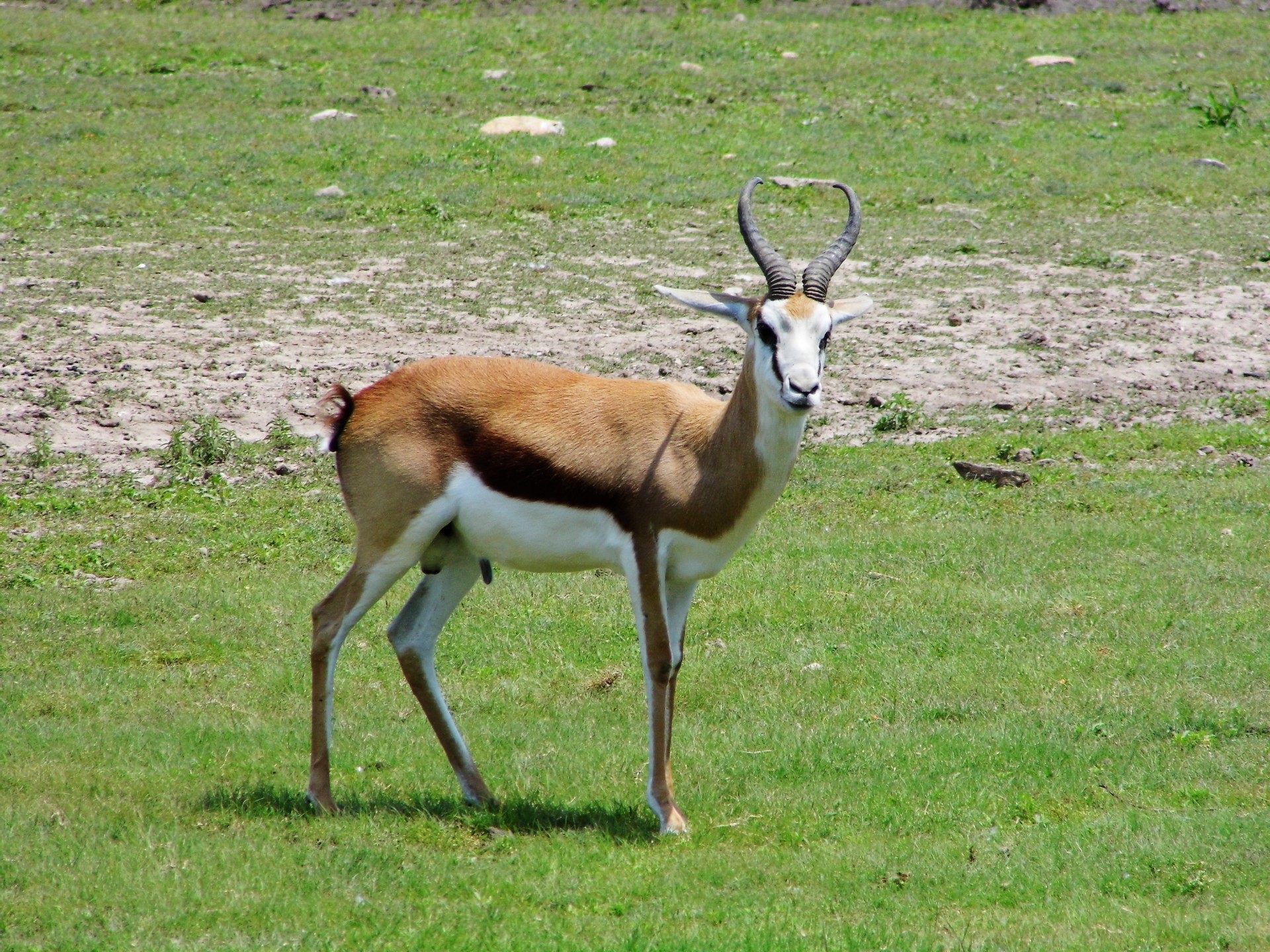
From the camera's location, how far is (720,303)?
658 centimetres

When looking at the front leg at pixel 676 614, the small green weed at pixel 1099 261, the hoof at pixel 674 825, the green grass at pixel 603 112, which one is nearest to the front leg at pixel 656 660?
the hoof at pixel 674 825

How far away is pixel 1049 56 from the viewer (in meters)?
24.7

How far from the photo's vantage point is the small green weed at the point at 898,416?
42.4ft

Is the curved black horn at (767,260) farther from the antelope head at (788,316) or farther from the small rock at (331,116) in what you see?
the small rock at (331,116)

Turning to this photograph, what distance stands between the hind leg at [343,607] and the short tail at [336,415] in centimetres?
51

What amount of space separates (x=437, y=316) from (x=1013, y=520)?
5.93 meters

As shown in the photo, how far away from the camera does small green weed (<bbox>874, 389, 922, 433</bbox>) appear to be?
12.9 meters

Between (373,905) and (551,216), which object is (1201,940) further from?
(551,216)

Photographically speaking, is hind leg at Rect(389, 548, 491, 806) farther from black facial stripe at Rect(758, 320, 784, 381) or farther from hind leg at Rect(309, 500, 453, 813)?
black facial stripe at Rect(758, 320, 784, 381)

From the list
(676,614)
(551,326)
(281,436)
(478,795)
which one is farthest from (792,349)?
(551,326)

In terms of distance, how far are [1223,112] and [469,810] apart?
60.6 feet

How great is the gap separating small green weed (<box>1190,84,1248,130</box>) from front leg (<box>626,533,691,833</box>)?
17477mm

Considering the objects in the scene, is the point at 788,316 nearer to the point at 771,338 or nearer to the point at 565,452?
the point at 771,338

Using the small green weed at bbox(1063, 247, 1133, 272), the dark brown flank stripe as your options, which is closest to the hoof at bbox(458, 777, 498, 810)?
the dark brown flank stripe
